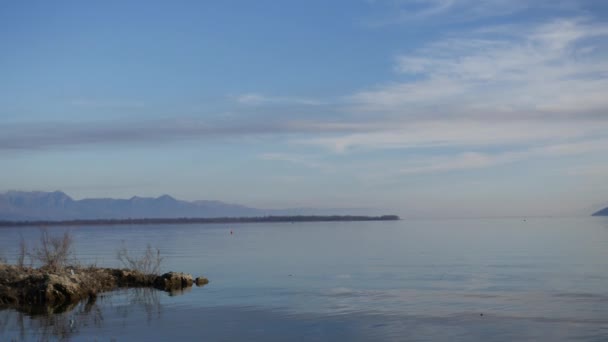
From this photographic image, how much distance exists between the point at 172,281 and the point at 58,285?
6117 mm

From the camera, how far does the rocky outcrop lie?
27234 mm

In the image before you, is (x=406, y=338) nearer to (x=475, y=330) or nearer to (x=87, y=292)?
(x=475, y=330)

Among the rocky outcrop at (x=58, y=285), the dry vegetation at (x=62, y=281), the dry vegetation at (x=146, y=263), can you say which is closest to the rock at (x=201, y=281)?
the dry vegetation at (x=62, y=281)

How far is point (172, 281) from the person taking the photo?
32.5 metres

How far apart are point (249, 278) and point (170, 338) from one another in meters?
15.7

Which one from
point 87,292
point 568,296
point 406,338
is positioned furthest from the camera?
point 87,292

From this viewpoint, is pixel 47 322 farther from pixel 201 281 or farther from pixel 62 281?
pixel 201 281

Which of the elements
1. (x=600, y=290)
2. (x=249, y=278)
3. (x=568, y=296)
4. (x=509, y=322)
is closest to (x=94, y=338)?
(x=509, y=322)

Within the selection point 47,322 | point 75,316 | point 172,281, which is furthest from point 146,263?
point 47,322

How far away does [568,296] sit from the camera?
2741cm

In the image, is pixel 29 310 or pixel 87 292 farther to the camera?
pixel 87 292

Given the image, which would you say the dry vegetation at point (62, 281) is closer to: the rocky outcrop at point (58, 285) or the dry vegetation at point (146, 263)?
the rocky outcrop at point (58, 285)

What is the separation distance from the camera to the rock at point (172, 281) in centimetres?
3228

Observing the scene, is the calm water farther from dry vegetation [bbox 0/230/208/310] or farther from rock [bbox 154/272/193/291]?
dry vegetation [bbox 0/230/208/310]
